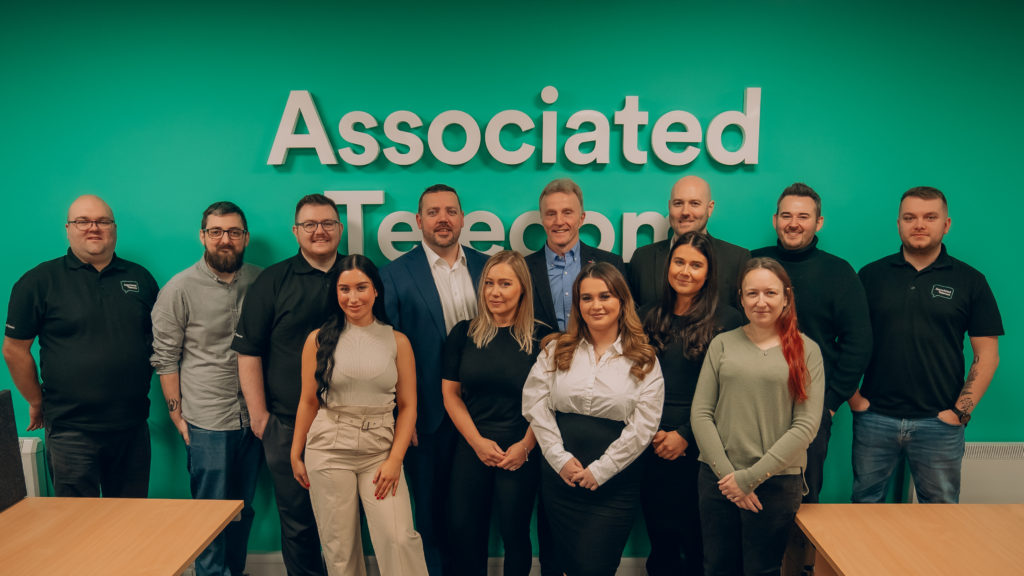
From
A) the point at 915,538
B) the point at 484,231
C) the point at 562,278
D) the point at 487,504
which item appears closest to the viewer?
the point at 915,538

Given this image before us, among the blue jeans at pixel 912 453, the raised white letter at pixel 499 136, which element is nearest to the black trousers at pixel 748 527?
the blue jeans at pixel 912 453

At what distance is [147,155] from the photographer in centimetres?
302

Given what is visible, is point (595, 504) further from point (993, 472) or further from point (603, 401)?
point (993, 472)

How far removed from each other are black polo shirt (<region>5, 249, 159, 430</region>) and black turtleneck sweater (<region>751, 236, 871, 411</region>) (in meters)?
3.20

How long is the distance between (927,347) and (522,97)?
2309 millimetres

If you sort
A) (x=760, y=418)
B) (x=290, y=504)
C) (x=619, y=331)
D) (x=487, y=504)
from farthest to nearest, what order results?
1. (x=290, y=504)
2. (x=487, y=504)
3. (x=619, y=331)
4. (x=760, y=418)

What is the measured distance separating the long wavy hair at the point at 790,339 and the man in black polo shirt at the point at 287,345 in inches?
73.4

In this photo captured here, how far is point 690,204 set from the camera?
267 centimetres

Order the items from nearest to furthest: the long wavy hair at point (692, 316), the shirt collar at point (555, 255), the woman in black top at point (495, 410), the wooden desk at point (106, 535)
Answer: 1. the wooden desk at point (106, 535)
2. the long wavy hair at point (692, 316)
3. the woman in black top at point (495, 410)
4. the shirt collar at point (555, 255)

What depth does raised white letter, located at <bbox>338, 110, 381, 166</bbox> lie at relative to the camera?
2947 millimetres

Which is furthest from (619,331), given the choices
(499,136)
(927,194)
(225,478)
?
(225,478)

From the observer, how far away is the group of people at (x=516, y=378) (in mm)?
2193

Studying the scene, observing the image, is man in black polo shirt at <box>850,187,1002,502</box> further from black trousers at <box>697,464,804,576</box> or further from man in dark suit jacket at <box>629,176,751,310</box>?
black trousers at <box>697,464,804,576</box>

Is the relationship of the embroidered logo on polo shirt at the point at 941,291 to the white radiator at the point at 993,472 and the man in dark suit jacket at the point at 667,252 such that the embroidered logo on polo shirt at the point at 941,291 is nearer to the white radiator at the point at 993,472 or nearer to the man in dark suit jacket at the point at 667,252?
the man in dark suit jacket at the point at 667,252
